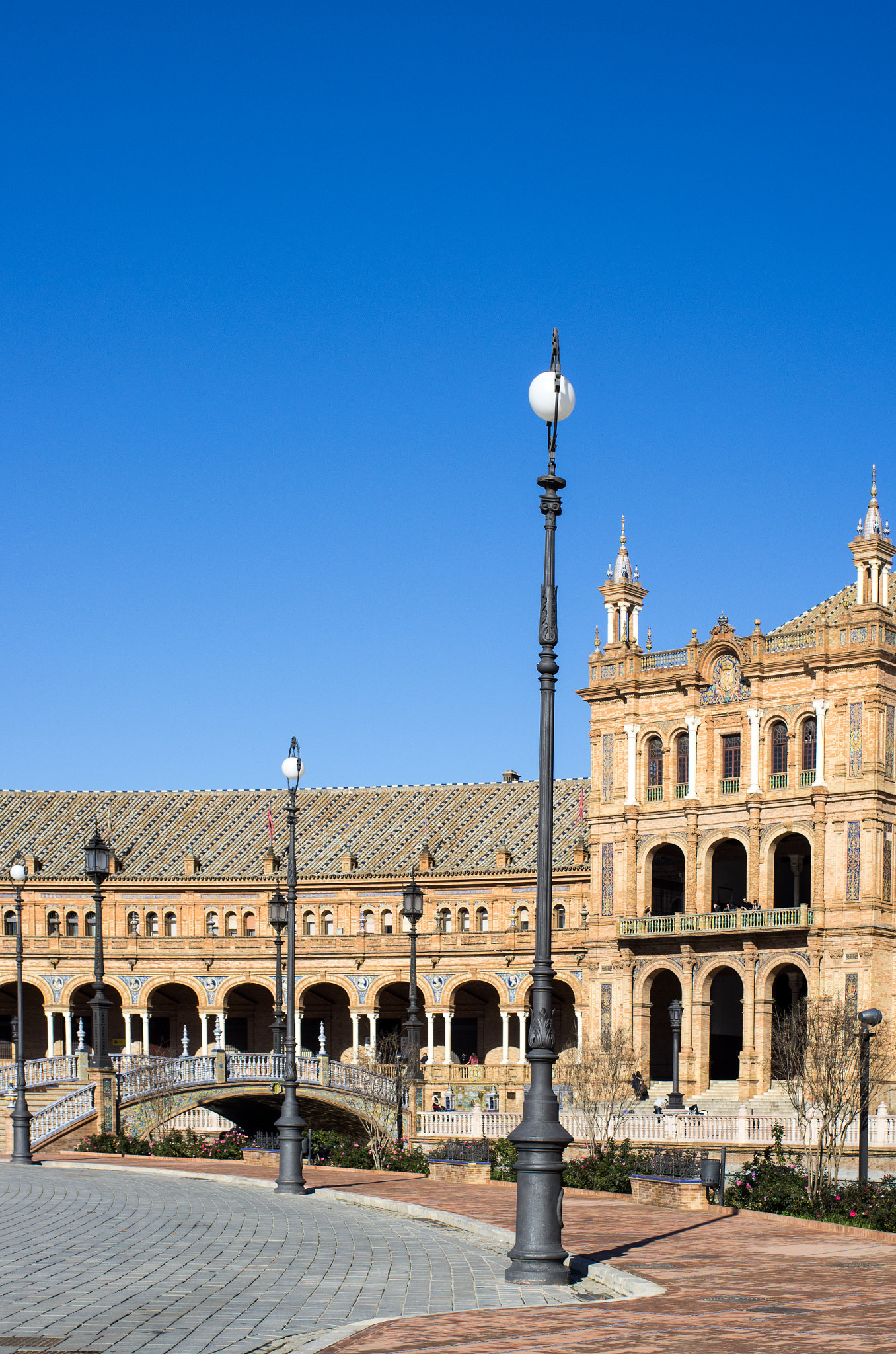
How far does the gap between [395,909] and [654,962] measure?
16.8 meters

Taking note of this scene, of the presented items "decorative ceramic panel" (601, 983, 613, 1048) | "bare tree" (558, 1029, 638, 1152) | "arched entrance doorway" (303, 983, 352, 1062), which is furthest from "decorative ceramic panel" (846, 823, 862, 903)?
"arched entrance doorway" (303, 983, 352, 1062)

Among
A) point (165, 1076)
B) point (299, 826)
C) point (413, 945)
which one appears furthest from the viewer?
point (299, 826)

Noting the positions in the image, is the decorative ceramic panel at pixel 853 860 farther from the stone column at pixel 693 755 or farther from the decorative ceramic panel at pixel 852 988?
the stone column at pixel 693 755

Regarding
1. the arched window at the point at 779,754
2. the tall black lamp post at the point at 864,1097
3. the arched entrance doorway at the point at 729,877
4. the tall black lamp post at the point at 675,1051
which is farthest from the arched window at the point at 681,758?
the tall black lamp post at the point at 864,1097

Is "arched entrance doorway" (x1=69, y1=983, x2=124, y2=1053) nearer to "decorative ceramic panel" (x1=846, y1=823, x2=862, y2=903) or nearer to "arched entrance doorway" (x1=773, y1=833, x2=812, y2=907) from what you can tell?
"arched entrance doorway" (x1=773, y1=833, x2=812, y2=907)

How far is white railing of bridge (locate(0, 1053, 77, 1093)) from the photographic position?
4281cm

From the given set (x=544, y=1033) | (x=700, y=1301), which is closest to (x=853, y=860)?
(x=544, y=1033)

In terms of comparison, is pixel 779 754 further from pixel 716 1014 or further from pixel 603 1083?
pixel 603 1083

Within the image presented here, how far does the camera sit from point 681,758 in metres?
66.1

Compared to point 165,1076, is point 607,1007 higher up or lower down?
lower down

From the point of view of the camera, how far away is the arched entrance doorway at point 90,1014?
8044cm

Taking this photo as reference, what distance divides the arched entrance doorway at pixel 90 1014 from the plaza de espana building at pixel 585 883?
19cm

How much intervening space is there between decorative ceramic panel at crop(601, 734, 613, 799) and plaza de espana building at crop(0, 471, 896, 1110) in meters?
0.12

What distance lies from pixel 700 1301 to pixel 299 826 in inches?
2722
